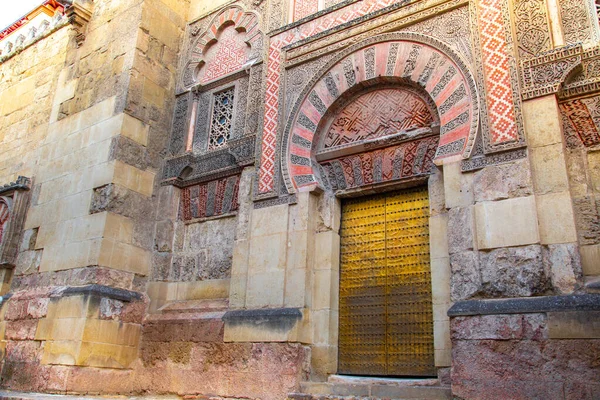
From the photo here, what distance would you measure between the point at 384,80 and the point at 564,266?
245 cm

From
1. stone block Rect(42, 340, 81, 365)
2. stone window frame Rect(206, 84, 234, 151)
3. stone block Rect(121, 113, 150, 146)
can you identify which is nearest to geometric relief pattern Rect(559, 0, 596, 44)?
stone window frame Rect(206, 84, 234, 151)

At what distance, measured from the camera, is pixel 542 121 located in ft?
13.3

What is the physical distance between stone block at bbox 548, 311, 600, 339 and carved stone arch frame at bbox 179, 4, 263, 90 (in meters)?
4.71

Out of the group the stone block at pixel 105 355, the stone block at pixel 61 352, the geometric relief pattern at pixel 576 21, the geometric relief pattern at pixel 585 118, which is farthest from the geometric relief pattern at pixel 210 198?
the geometric relief pattern at pixel 576 21

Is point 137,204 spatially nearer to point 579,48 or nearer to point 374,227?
point 374,227

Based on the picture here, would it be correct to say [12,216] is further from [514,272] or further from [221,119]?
[514,272]

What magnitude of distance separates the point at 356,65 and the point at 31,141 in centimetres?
510

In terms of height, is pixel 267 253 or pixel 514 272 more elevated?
pixel 267 253

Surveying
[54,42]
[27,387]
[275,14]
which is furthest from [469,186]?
[54,42]

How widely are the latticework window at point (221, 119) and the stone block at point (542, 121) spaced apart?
348 cm

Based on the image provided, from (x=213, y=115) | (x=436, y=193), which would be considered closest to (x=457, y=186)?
(x=436, y=193)

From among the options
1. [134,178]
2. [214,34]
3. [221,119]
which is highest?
[214,34]

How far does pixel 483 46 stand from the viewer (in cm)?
455

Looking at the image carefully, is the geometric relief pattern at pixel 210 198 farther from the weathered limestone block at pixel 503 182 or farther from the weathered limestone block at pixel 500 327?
the weathered limestone block at pixel 500 327
